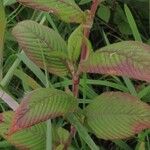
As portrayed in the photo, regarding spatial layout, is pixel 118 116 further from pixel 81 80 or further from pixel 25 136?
pixel 81 80

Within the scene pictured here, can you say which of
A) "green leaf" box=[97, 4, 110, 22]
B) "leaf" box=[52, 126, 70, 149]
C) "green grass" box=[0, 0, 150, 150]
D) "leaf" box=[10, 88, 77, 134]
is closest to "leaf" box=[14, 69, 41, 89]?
"green grass" box=[0, 0, 150, 150]

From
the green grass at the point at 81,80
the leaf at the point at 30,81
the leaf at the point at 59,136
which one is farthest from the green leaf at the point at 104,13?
the leaf at the point at 59,136

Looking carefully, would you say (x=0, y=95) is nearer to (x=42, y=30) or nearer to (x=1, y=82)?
(x=1, y=82)

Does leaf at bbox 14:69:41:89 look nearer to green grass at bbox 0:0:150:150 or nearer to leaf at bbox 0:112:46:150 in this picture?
green grass at bbox 0:0:150:150

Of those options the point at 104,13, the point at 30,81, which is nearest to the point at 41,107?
A: the point at 30,81

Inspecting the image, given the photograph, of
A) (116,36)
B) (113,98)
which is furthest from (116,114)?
(116,36)
